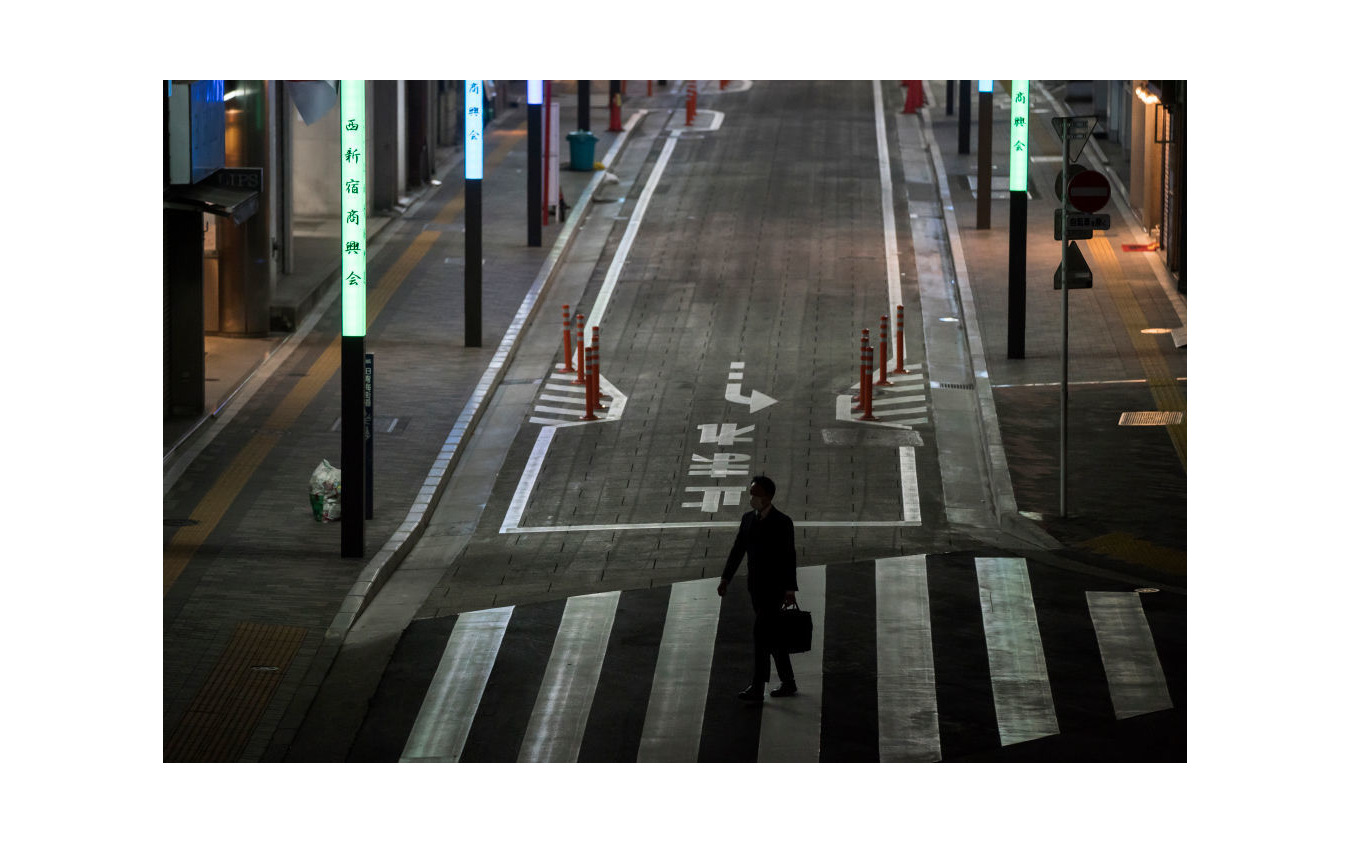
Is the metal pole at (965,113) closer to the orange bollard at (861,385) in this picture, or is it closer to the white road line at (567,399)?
the orange bollard at (861,385)

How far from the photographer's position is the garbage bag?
17797 mm

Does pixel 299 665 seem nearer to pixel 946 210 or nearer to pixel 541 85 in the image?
pixel 541 85

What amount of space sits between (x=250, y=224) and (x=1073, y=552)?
12.7 m

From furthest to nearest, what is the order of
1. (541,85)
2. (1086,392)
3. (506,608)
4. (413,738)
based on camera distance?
(541,85) < (1086,392) < (506,608) < (413,738)

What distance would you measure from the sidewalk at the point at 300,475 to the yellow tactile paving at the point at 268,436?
0.10ft

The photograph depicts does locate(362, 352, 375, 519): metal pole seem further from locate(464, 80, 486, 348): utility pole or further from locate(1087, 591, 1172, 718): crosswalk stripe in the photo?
locate(1087, 591, 1172, 718): crosswalk stripe

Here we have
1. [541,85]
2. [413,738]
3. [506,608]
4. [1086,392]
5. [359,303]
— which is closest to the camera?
[413,738]

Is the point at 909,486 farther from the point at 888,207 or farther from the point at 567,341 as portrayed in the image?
the point at 888,207

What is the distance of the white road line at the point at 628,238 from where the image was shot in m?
27.5

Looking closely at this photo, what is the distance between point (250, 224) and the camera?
25047 mm

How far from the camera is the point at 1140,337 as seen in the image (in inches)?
979

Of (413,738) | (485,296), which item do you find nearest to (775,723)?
(413,738)

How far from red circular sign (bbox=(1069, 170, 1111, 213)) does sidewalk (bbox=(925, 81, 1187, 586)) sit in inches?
104

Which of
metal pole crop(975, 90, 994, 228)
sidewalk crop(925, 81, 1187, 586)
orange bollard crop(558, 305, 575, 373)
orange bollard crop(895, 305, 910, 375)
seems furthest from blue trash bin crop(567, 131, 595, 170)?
orange bollard crop(895, 305, 910, 375)
